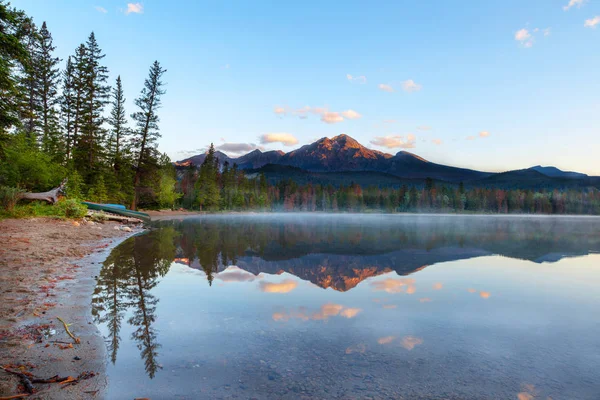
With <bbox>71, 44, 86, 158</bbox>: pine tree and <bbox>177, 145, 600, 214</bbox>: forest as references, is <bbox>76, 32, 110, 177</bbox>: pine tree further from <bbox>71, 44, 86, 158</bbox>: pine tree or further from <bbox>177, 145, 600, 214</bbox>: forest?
<bbox>177, 145, 600, 214</bbox>: forest

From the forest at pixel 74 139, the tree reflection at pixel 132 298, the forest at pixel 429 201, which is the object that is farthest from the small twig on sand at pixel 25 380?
the forest at pixel 429 201

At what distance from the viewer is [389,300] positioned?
24.7 feet

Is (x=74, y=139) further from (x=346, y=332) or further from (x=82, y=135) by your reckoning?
(x=346, y=332)

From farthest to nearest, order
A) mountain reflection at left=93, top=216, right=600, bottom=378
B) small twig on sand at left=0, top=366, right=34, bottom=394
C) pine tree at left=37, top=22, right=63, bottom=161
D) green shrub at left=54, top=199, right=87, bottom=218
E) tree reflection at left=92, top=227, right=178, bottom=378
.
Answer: pine tree at left=37, top=22, right=63, bottom=161 < green shrub at left=54, top=199, right=87, bottom=218 < mountain reflection at left=93, top=216, right=600, bottom=378 < tree reflection at left=92, top=227, right=178, bottom=378 < small twig on sand at left=0, top=366, right=34, bottom=394

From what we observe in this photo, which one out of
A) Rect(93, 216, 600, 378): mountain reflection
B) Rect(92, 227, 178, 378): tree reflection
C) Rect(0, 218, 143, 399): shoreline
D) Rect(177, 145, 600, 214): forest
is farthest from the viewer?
Rect(177, 145, 600, 214): forest

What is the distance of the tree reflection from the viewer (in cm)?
472

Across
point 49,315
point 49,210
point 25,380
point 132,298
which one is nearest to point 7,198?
point 49,210

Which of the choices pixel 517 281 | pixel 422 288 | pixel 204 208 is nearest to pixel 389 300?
pixel 422 288

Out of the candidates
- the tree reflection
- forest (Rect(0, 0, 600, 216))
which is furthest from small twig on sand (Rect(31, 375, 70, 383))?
forest (Rect(0, 0, 600, 216))

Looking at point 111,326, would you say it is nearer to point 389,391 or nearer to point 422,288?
point 389,391

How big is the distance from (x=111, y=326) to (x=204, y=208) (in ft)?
289

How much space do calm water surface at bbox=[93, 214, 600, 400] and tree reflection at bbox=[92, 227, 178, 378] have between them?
32 mm

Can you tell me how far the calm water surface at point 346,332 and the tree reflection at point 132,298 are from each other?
1.3 inches

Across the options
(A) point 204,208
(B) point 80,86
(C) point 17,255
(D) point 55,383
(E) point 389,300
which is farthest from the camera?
(A) point 204,208
